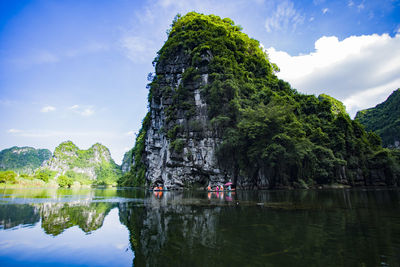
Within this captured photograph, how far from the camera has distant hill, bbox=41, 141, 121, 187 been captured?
118375mm

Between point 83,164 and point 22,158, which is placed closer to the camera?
point 83,164

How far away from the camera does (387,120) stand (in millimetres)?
58156

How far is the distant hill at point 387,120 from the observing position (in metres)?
→ 51.0

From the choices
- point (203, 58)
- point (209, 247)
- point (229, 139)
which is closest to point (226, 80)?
point (203, 58)

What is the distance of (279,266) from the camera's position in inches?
130

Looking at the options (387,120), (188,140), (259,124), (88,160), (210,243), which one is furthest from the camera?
(88,160)

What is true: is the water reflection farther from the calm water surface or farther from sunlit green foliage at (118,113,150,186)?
sunlit green foliage at (118,113,150,186)

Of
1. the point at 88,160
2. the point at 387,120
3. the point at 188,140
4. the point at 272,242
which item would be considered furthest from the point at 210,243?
the point at 88,160

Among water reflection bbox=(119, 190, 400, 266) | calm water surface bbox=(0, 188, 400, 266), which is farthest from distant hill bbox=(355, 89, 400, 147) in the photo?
water reflection bbox=(119, 190, 400, 266)

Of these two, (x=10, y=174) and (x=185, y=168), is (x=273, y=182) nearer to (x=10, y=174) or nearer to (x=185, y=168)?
(x=185, y=168)

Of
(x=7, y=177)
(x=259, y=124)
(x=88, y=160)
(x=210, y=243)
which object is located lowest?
(x=210, y=243)

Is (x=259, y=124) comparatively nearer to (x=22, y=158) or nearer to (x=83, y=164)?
(x=83, y=164)

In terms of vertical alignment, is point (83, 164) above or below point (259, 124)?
above

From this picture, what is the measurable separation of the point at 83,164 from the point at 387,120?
145 meters
